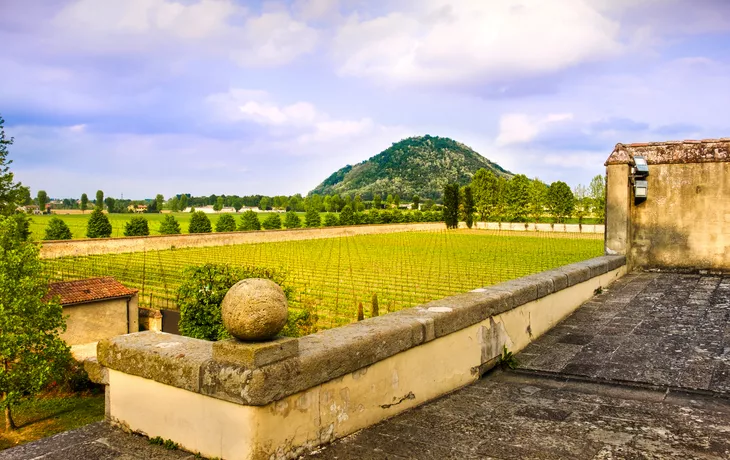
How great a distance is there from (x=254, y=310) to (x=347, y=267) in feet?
88.1

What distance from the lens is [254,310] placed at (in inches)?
97.1

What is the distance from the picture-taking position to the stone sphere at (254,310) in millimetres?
2471

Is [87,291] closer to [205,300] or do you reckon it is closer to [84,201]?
[205,300]

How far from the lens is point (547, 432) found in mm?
3170

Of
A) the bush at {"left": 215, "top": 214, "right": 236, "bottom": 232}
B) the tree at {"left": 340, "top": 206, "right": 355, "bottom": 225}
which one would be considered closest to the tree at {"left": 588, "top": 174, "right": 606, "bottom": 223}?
the tree at {"left": 340, "top": 206, "right": 355, "bottom": 225}

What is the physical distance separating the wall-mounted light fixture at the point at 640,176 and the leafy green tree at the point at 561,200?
2425 inches

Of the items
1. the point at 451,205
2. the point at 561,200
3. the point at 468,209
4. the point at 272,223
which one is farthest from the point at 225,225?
the point at 561,200

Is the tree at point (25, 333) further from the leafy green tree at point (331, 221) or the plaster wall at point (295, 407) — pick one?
the leafy green tree at point (331, 221)

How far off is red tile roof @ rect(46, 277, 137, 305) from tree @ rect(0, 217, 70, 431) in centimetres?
111

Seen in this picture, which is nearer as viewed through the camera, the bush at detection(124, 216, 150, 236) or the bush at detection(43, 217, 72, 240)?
the bush at detection(43, 217, 72, 240)

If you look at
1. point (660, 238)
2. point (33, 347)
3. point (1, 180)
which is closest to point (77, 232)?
point (1, 180)

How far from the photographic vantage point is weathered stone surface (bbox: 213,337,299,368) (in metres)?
2.49

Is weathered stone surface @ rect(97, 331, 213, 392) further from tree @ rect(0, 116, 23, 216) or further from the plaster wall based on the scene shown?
tree @ rect(0, 116, 23, 216)

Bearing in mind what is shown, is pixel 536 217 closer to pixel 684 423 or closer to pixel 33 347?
pixel 33 347
